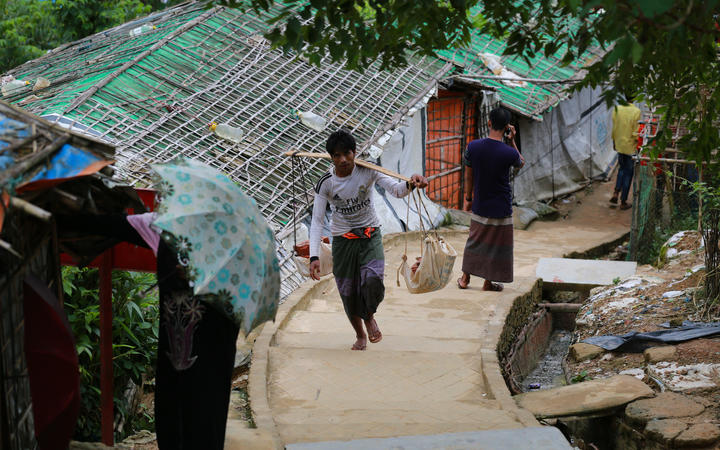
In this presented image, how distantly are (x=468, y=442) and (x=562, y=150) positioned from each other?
12.4 metres

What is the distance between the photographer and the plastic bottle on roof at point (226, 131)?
919cm

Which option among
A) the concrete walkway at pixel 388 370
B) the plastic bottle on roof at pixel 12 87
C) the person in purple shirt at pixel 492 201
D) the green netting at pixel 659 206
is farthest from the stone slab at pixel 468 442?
the plastic bottle on roof at pixel 12 87

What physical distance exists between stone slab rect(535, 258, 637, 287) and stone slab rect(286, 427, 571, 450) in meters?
5.35

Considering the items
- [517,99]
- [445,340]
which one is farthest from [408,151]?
[445,340]

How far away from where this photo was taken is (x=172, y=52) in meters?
10.8

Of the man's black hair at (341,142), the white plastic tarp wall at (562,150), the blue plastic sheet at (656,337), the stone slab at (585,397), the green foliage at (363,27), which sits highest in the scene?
the green foliage at (363,27)

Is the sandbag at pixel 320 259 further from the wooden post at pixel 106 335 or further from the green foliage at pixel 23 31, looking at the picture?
the green foliage at pixel 23 31

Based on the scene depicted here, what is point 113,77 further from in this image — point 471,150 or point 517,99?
point 517,99

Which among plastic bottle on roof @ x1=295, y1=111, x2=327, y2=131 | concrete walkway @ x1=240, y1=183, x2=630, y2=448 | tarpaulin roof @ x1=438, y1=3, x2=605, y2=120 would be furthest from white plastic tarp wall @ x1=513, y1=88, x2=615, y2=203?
concrete walkway @ x1=240, y1=183, x2=630, y2=448

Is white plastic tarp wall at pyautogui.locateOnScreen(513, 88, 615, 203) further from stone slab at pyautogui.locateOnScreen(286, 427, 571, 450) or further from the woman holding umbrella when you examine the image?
the woman holding umbrella

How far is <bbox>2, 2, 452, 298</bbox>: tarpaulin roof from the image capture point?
8656 millimetres

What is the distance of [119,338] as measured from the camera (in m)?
5.11

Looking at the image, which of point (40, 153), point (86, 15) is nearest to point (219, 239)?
point (40, 153)

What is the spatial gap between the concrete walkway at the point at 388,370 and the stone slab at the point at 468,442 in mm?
257
